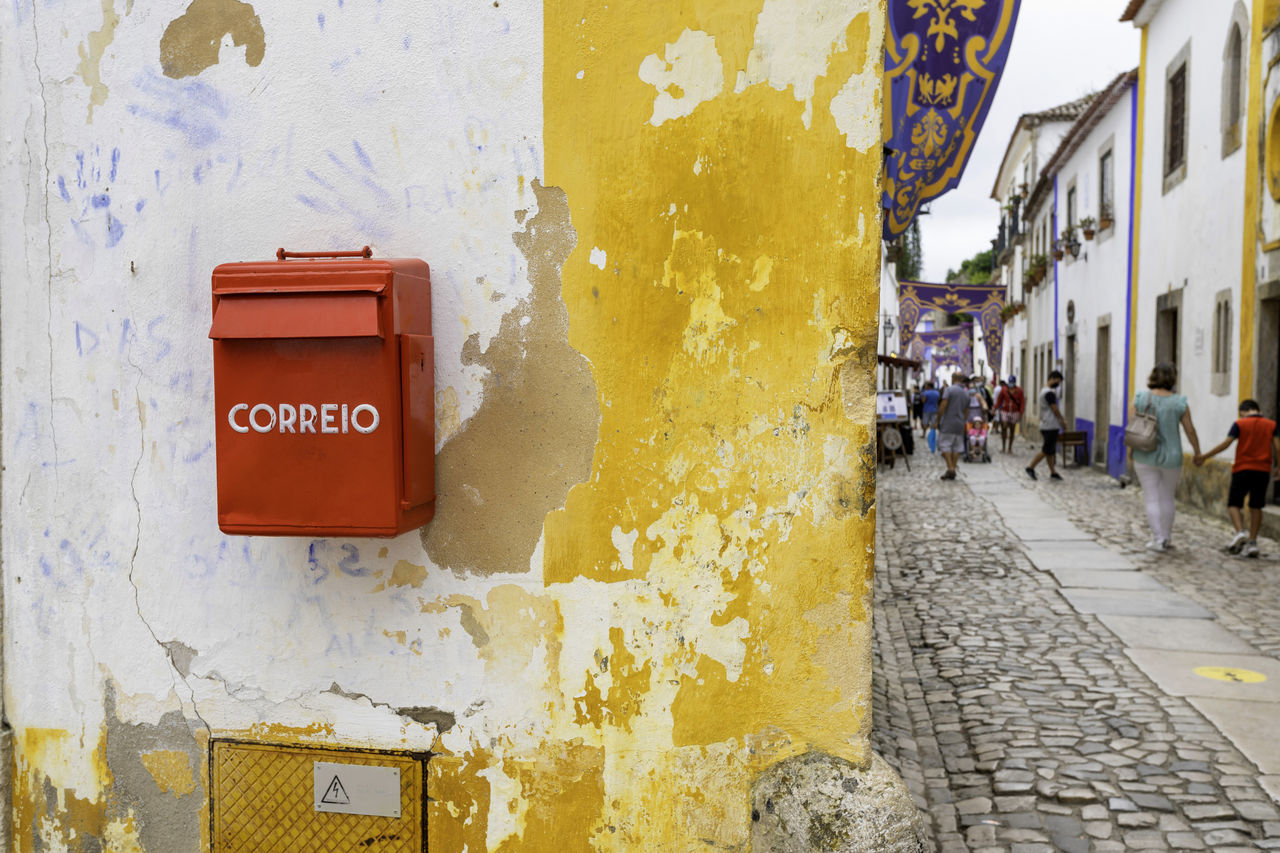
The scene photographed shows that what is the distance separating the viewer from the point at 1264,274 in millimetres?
10594

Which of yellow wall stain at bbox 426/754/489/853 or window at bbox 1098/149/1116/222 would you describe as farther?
window at bbox 1098/149/1116/222

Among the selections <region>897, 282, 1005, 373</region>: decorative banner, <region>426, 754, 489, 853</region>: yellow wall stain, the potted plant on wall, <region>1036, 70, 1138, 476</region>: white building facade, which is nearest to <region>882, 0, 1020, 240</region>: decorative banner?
<region>426, 754, 489, 853</region>: yellow wall stain

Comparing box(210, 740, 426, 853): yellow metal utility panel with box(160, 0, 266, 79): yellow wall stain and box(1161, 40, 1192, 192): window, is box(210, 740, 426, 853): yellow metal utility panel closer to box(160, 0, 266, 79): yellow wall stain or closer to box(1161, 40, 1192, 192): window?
box(160, 0, 266, 79): yellow wall stain

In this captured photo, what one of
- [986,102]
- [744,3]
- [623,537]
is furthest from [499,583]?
[986,102]

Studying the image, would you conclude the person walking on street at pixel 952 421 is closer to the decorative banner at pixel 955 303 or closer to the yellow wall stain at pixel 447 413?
the decorative banner at pixel 955 303

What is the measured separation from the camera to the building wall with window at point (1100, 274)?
55.1 feet

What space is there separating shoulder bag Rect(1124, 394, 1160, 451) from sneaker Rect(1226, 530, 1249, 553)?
3.79ft

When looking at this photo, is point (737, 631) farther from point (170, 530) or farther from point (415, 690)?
point (170, 530)

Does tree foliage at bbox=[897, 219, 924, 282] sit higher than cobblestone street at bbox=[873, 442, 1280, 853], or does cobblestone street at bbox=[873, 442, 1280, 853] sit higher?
tree foliage at bbox=[897, 219, 924, 282]

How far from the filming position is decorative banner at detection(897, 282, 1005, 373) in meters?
22.3

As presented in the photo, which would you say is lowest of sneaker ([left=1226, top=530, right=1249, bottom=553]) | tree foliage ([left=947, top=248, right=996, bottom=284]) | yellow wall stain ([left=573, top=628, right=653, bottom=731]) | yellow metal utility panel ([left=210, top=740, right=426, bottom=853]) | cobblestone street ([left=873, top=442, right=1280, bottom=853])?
cobblestone street ([left=873, top=442, right=1280, bottom=853])

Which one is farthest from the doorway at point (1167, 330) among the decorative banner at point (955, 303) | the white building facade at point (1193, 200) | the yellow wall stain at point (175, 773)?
the yellow wall stain at point (175, 773)

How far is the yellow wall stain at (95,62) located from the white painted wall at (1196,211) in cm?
1192

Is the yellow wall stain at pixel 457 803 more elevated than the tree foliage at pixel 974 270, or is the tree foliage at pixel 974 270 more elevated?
the tree foliage at pixel 974 270
